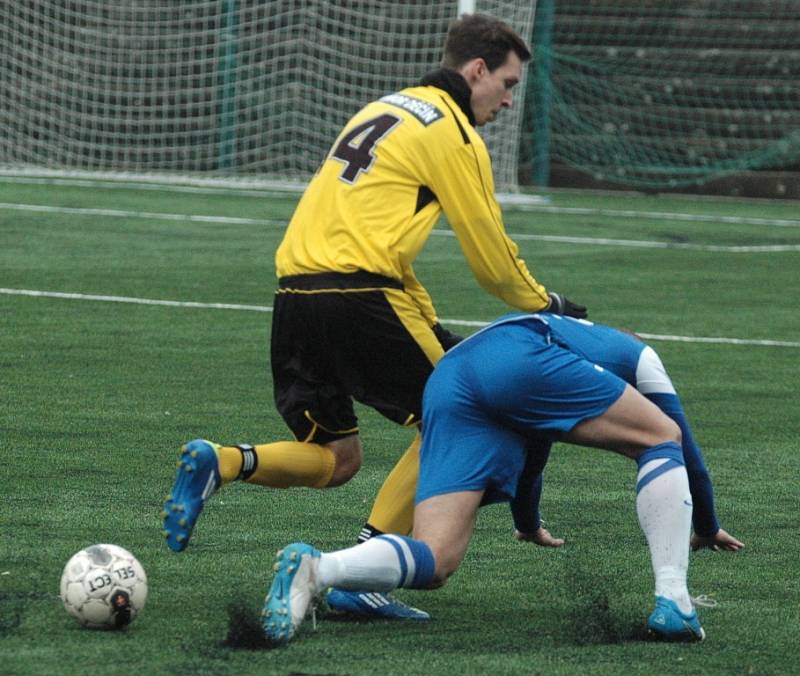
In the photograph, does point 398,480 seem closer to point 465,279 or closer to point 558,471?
point 558,471

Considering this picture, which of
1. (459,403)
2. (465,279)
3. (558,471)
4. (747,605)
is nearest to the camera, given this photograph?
(459,403)

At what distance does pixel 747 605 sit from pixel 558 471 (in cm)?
199

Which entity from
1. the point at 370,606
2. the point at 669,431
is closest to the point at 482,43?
the point at 669,431

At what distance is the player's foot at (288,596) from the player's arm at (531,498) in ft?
2.69

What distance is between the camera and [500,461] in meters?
4.49

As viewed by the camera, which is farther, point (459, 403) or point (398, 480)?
point (398, 480)

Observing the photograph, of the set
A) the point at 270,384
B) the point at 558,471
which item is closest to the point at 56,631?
the point at 558,471

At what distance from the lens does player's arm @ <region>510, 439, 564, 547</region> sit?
4.84 m

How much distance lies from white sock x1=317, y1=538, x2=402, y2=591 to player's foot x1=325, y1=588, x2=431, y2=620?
0.81 ft

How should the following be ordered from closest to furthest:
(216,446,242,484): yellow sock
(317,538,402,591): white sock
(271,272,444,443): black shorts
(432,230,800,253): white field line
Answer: (317,538,402,591): white sock
(216,446,242,484): yellow sock
(271,272,444,443): black shorts
(432,230,800,253): white field line

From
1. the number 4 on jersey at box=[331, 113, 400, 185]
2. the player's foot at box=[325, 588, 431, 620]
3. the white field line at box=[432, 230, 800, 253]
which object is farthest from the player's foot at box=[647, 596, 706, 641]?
the white field line at box=[432, 230, 800, 253]

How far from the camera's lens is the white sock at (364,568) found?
4234 mm

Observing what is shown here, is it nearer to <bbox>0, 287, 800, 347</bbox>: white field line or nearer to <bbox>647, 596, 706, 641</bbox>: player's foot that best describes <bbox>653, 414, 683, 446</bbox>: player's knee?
<bbox>647, 596, 706, 641</bbox>: player's foot

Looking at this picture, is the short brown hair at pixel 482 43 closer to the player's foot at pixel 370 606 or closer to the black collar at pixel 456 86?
the black collar at pixel 456 86
